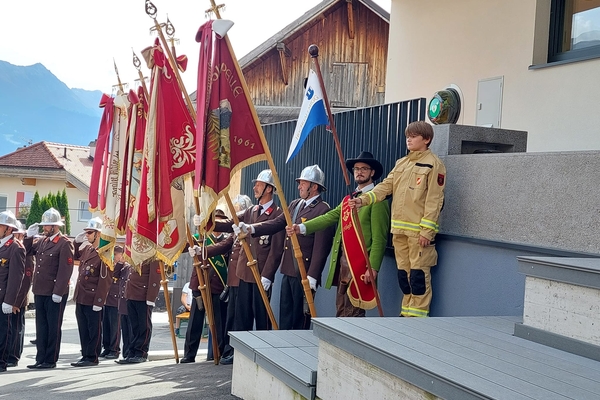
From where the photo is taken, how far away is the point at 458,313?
5.87 metres

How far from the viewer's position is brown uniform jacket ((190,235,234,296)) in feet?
29.3

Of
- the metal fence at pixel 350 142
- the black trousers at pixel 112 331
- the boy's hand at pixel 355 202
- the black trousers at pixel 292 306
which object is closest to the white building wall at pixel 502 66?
the metal fence at pixel 350 142

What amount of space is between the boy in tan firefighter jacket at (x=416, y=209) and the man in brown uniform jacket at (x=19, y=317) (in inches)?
247

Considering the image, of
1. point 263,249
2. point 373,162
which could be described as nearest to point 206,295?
point 263,249

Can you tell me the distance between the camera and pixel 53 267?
10328mm

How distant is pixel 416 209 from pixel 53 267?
6284 millimetres

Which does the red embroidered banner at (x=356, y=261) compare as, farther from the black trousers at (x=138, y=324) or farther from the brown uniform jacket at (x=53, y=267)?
the brown uniform jacket at (x=53, y=267)

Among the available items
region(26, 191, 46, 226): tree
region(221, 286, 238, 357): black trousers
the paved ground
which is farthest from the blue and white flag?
region(26, 191, 46, 226): tree

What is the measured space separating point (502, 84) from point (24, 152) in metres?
33.0

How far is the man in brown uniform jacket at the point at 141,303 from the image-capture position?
10.6m

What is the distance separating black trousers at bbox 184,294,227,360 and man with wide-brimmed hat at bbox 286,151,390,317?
9.18 ft

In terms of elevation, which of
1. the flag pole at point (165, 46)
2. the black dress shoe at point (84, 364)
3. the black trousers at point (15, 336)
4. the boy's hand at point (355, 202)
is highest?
the flag pole at point (165, 46)

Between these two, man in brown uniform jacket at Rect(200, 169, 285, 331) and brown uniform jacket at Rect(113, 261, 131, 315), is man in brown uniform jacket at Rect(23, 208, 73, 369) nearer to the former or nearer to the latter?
brown uniform jacket at Rect(113, 261, 131, 315)

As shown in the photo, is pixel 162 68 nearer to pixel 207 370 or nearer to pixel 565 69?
pixel 207 370
